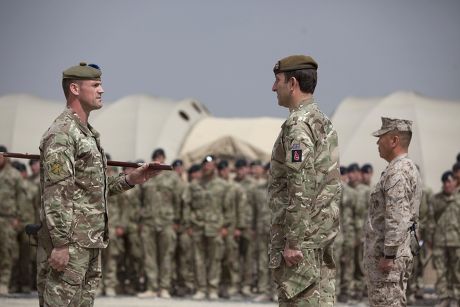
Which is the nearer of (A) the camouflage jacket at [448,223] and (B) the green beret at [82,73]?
(B) the green beret at [82,73]

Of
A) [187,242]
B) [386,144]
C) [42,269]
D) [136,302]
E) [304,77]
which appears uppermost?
[304,77]

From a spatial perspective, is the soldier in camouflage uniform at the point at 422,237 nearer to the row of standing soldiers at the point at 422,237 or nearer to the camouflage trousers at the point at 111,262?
the row of standing soldiers at the point at 422,237

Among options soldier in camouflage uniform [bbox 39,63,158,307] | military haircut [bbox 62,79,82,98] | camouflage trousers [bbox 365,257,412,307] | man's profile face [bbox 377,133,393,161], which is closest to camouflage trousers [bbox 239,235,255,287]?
man's profile face [bbox 377,133,393,161]

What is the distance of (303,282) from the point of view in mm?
6691

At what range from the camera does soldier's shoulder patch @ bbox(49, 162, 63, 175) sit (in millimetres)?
6832

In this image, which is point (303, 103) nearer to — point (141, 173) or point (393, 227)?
point (141, 173)

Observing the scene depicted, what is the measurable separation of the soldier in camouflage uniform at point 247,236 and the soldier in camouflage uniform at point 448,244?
2.98m

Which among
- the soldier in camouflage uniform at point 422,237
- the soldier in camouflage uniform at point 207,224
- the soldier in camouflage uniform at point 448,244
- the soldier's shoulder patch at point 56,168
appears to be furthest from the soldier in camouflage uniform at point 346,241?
the soldier's shoulder patch at point 56,168

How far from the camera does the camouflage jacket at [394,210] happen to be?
8.20 meters

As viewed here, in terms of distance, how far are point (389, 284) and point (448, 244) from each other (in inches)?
Answer: 278

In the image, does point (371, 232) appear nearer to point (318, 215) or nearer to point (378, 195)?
point (378, 195)

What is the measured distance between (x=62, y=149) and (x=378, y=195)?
2.91 metres

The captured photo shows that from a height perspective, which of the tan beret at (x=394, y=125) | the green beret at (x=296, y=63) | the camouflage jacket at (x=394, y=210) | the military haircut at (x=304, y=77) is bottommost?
the camouflage jacket at (x=394, y=210)

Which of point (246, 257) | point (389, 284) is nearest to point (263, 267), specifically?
point (246, 257)
